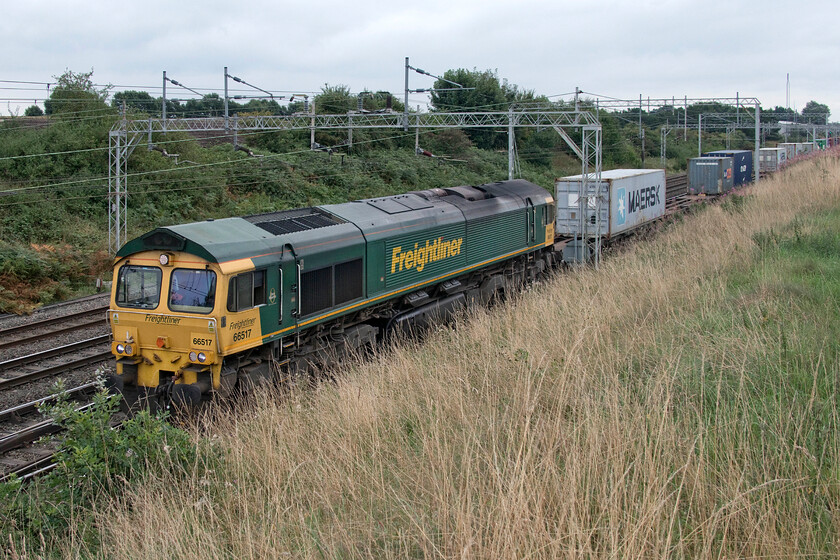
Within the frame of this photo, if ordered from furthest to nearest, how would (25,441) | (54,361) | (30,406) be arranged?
(54,361) → (30,406) → (25,441)

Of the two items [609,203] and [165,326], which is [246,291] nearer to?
[165,326]

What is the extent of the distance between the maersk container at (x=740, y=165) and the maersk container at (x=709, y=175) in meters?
1.34

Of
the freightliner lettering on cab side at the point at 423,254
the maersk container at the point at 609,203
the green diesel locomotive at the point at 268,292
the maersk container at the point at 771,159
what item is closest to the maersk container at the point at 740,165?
the maersk container at the point at 771,159

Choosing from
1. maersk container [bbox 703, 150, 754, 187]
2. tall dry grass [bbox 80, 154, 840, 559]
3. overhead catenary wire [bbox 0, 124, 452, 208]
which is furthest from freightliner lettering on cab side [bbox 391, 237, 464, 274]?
maersk container [bbox 703, 150, 754, 187]

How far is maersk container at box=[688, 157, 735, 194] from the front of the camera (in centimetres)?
3525

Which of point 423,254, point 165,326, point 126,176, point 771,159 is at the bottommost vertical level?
point 165,326

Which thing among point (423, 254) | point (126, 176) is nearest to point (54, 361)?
point (423, 254)

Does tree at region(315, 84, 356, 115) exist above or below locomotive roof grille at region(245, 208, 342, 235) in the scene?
above

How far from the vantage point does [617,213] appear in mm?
23844

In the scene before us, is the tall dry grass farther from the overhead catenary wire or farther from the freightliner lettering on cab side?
the overhead catenary wire

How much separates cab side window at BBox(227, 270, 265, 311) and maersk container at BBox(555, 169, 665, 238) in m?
13.0

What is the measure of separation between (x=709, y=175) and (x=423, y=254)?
2598cm

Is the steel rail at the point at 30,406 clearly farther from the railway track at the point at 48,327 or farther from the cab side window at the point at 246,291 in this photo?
the railway track at the point at 48,327

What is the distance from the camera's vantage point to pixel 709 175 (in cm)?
3559
